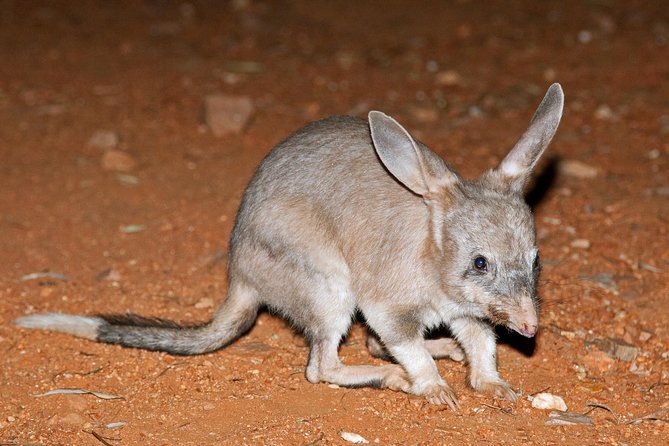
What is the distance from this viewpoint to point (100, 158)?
27.5 ft

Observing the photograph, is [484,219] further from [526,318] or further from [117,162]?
[117,162]

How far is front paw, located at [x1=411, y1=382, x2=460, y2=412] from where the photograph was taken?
4973mm

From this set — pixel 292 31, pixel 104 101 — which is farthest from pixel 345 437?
pixel 292 31

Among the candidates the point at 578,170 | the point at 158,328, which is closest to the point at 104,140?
the point at 158,328

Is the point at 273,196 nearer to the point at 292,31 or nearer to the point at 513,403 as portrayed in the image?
the point at 513,403

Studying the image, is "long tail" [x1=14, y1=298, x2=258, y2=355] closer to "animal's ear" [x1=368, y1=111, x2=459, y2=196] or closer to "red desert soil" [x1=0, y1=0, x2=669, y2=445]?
"red desert soil" [x1=0, y1=0, x2=669, y2=445]

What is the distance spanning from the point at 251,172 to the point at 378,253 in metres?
3.04

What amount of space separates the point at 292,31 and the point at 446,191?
746 cm

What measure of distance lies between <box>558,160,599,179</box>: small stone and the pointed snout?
3512 millimetres

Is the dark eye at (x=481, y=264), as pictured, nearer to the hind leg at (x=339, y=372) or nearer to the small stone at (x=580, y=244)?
the hind leg at (x=339, y=372)

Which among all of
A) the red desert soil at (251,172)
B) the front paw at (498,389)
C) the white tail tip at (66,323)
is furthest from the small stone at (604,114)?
the white tail tip at (66,323)

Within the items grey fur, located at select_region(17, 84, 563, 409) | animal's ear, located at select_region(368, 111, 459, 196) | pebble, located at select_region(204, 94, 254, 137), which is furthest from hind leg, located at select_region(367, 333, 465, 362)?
pebble, located at select_region(204, 94, 254, 137)

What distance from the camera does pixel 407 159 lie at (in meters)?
4.97

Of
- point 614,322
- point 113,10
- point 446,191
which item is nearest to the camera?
point 446,191
